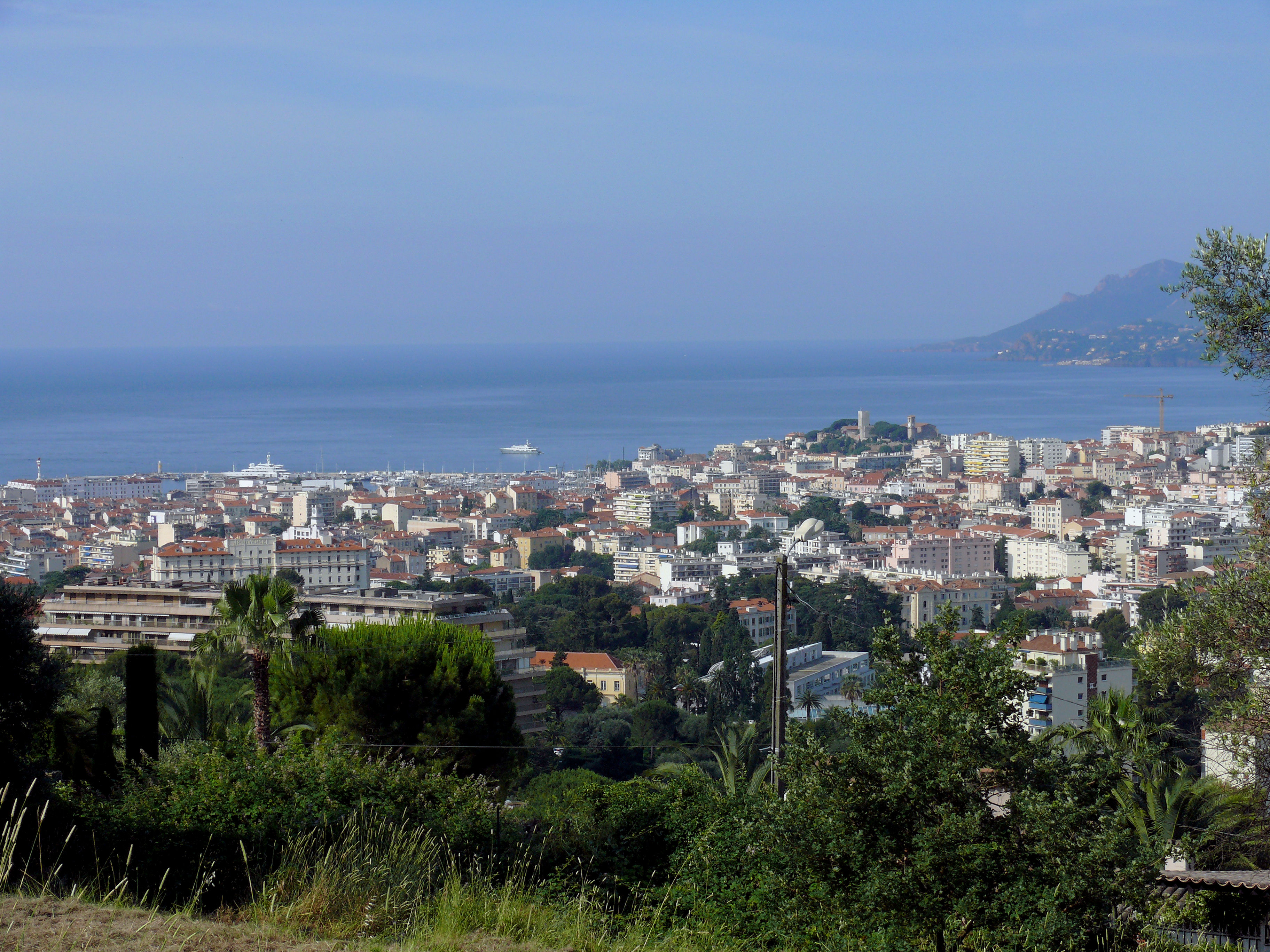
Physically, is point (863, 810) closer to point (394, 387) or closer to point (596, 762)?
point (596, 762)

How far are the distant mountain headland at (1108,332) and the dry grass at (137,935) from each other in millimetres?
123764

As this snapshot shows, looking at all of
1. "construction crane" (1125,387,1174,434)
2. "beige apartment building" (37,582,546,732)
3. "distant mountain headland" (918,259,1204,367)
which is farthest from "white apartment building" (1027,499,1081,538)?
"distant mountain headland" (918,259,1204,367)

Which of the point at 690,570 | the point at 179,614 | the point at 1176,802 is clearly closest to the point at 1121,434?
the point at 690,570

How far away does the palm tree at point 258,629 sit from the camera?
6070mm

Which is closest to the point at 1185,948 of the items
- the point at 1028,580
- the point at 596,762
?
the point at 596,762

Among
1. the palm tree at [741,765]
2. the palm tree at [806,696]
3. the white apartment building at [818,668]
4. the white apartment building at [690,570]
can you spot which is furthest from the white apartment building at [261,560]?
the palm tree at [741,765]

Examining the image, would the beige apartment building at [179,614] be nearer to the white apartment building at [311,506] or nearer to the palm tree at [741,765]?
the palm tree at [741,765]

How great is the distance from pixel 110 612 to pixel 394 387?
97051mm

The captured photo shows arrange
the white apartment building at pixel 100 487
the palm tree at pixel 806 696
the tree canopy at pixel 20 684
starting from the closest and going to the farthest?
the tree canopy at pixel 20 684, the palm tree at pixel 806 696, the white apartment building at pixel 100 487

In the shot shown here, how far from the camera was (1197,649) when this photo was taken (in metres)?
3.29

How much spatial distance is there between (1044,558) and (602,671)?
67.4 ft

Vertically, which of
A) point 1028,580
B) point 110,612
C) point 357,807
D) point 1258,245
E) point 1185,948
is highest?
point 1258,245

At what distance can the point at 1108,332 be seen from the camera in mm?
146125

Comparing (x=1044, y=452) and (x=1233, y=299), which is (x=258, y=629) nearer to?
(x=1233, y=299)
